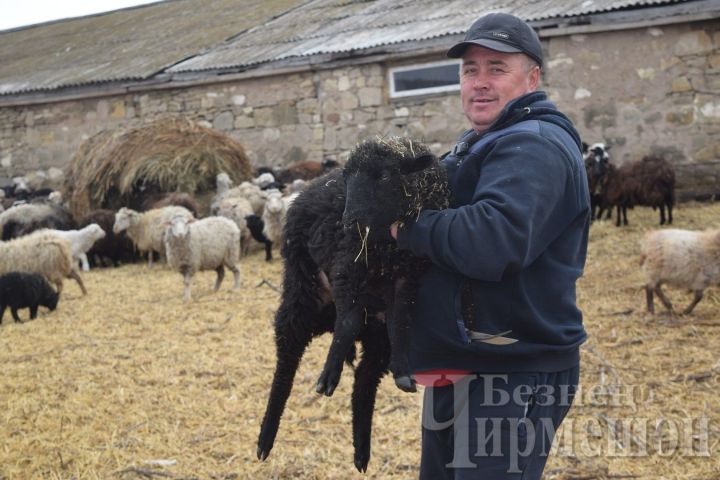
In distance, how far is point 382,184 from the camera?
232 cm

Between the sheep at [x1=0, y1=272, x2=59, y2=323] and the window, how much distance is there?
8.38 metres

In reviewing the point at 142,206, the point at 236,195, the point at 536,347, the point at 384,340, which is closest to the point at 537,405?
the point at 536,347

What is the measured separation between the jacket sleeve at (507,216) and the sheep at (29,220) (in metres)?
11.5

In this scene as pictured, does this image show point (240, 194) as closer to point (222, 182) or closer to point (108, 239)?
point (222, 182)

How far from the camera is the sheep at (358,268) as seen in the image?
2.32 m

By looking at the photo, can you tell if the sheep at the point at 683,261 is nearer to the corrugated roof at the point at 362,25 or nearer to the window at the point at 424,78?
the corrugated roof at the point at 362,25

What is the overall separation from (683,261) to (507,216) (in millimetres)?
5233

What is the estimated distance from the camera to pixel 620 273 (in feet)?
28.2

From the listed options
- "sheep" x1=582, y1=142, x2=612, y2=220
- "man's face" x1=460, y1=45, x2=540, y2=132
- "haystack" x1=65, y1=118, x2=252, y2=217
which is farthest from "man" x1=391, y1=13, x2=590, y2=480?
"haystack" x1=65, y1=118, x2=252, y2=217

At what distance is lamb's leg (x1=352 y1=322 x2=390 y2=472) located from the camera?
2744mm

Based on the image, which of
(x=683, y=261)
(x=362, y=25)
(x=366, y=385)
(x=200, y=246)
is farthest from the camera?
(x=362, y=25)

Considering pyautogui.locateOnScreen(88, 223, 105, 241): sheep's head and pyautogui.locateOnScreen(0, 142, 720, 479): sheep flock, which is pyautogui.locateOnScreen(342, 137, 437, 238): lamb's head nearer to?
pyautogui.locateOnScreen(0, 142, 720, 479): sheep flock

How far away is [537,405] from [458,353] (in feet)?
0.98

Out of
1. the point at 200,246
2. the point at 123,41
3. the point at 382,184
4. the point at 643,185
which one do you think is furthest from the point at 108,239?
the point at 123,41
